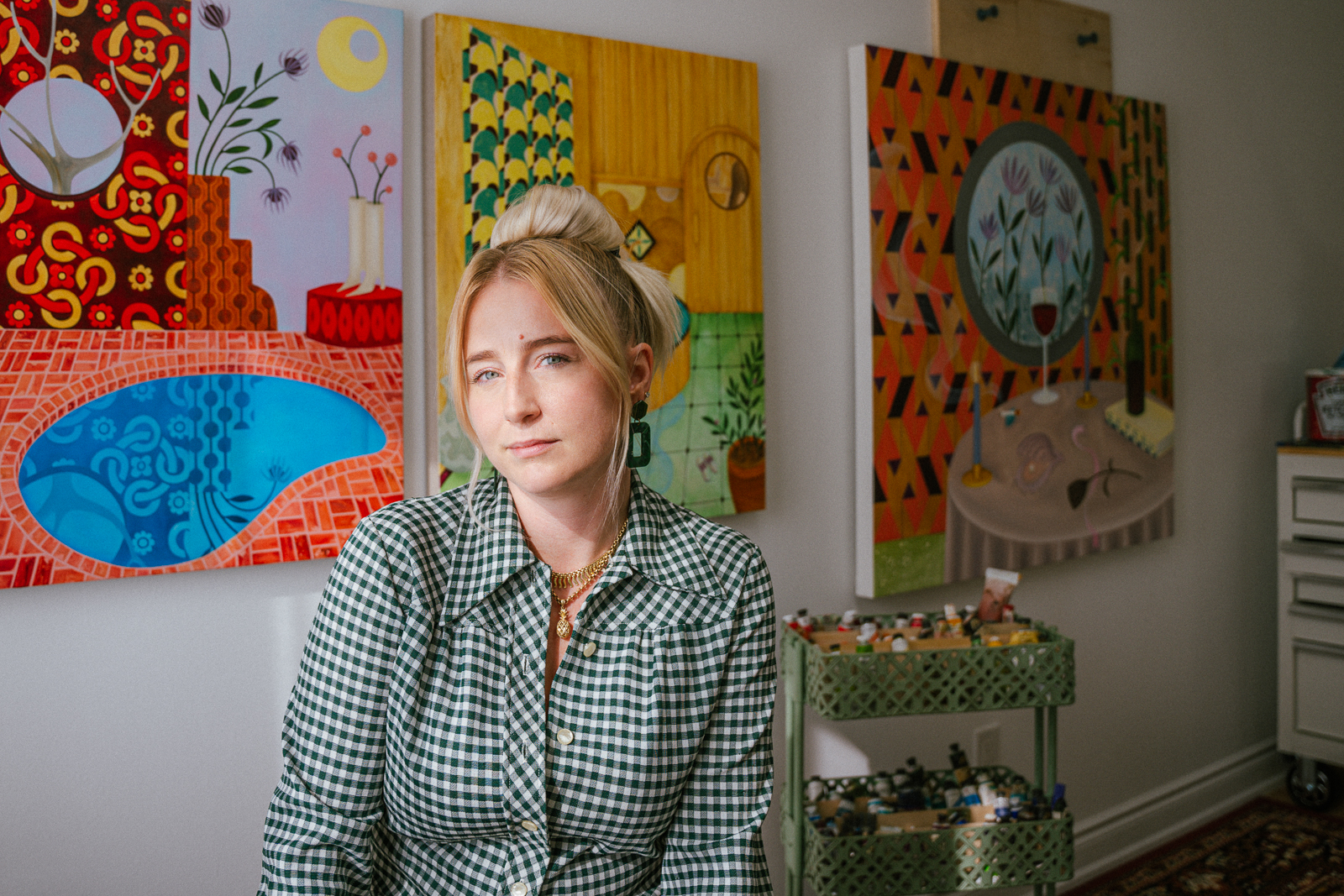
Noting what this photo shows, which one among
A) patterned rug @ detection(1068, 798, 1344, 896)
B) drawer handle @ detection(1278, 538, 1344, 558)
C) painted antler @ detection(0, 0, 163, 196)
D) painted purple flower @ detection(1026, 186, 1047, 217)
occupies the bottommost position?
patterned rug @ detection(1068, 798, 1344, 896)

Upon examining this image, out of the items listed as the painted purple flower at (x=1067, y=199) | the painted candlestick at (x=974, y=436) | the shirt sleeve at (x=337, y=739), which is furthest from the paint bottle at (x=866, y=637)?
the painted purple flower at (x=1067, y=199)

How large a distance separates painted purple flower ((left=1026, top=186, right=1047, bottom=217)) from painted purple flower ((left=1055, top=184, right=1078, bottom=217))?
→ 0.06 metres

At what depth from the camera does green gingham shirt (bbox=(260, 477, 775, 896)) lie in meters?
1.07

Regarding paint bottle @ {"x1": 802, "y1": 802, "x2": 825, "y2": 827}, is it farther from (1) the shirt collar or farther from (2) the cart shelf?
(1) the shirt collar

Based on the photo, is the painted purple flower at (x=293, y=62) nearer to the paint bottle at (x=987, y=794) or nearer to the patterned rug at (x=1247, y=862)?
the paint bottle at (x=987, y=794)

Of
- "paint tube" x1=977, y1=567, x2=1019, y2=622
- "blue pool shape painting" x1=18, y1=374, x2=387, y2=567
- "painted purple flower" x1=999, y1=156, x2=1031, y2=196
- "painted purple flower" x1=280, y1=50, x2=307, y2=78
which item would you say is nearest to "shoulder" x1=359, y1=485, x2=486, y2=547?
"blue pool shape painting" x1=18, y1=374, x2=387, y2=567

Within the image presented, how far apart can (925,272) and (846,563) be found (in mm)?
672

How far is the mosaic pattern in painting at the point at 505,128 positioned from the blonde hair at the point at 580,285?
0.57m

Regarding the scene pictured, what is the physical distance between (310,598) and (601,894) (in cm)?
73

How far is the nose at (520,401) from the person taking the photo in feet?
3.59

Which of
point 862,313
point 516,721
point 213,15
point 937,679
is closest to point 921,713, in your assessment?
point 937,679

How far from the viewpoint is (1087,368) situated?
2.72 metres

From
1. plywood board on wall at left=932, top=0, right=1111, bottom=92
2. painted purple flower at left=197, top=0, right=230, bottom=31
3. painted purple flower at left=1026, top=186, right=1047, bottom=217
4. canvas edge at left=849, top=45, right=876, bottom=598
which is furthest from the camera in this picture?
painted purple flower at left=1026, top=186, right=1047, bottom=217

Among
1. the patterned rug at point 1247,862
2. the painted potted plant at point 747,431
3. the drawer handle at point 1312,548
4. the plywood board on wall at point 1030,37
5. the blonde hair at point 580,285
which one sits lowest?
the patterned rug at point 1247,862
